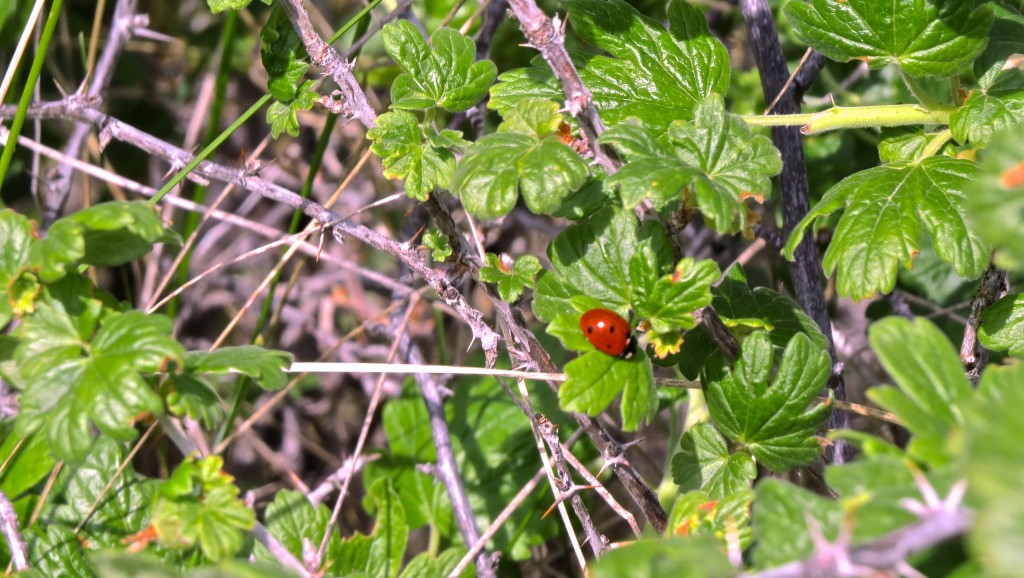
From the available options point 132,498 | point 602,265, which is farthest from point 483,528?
point 602,265

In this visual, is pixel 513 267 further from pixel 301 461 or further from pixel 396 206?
pixel 301 461

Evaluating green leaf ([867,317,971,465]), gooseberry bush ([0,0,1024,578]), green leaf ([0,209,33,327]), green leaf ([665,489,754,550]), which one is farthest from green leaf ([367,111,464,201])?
green leaf ([867,317,971,465])

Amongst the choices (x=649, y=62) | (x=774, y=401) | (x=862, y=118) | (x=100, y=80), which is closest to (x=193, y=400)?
(x=774, y=401)

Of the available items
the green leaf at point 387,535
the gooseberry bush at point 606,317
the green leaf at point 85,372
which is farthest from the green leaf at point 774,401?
the green leaf at point 85,372

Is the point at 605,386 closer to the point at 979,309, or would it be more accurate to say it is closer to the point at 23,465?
the point at 979,309

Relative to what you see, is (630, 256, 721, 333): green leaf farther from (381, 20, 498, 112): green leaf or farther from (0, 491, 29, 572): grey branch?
(0, 491, 29, 572): grey branch
